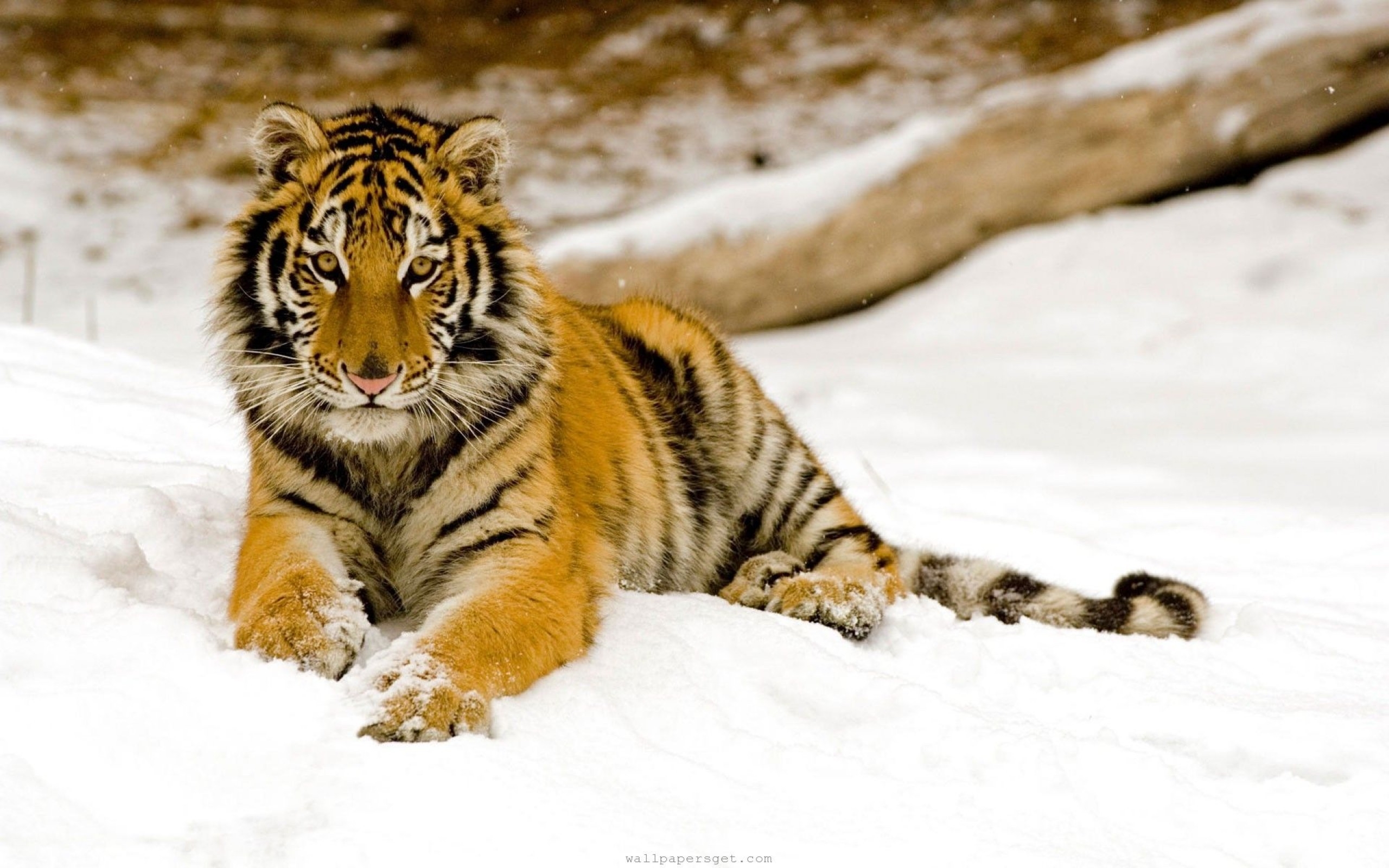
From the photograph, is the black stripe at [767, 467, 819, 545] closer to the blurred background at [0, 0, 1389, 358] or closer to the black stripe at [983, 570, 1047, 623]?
the black stripe at [983, 570, 1047, 623]

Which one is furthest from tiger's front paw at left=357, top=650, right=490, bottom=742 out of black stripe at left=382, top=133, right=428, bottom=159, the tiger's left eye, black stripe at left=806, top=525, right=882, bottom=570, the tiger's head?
black stripe at left=806, top=525, right=882, bottom=570

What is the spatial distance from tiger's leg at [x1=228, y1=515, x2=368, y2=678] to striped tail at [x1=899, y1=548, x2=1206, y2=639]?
5.40 ft

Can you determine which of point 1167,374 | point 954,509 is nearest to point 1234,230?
point 1167,374

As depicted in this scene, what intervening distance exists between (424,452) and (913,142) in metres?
5.72

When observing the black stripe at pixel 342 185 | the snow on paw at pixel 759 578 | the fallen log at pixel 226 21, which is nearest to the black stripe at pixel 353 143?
the black stripe at pixel 342 185

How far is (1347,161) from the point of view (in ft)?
27.2

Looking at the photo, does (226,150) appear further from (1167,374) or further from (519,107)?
(1167,374)

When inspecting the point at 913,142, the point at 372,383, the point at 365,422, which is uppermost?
the point at 913,142

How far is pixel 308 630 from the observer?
92.4 inches

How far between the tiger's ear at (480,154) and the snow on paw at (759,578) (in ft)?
3.71

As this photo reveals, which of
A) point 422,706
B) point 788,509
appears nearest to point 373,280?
point 422,706

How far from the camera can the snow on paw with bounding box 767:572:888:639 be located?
3.05m

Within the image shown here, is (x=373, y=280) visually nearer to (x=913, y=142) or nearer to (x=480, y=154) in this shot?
(x=480, y=154)

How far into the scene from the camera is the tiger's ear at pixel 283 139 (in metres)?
2.76
